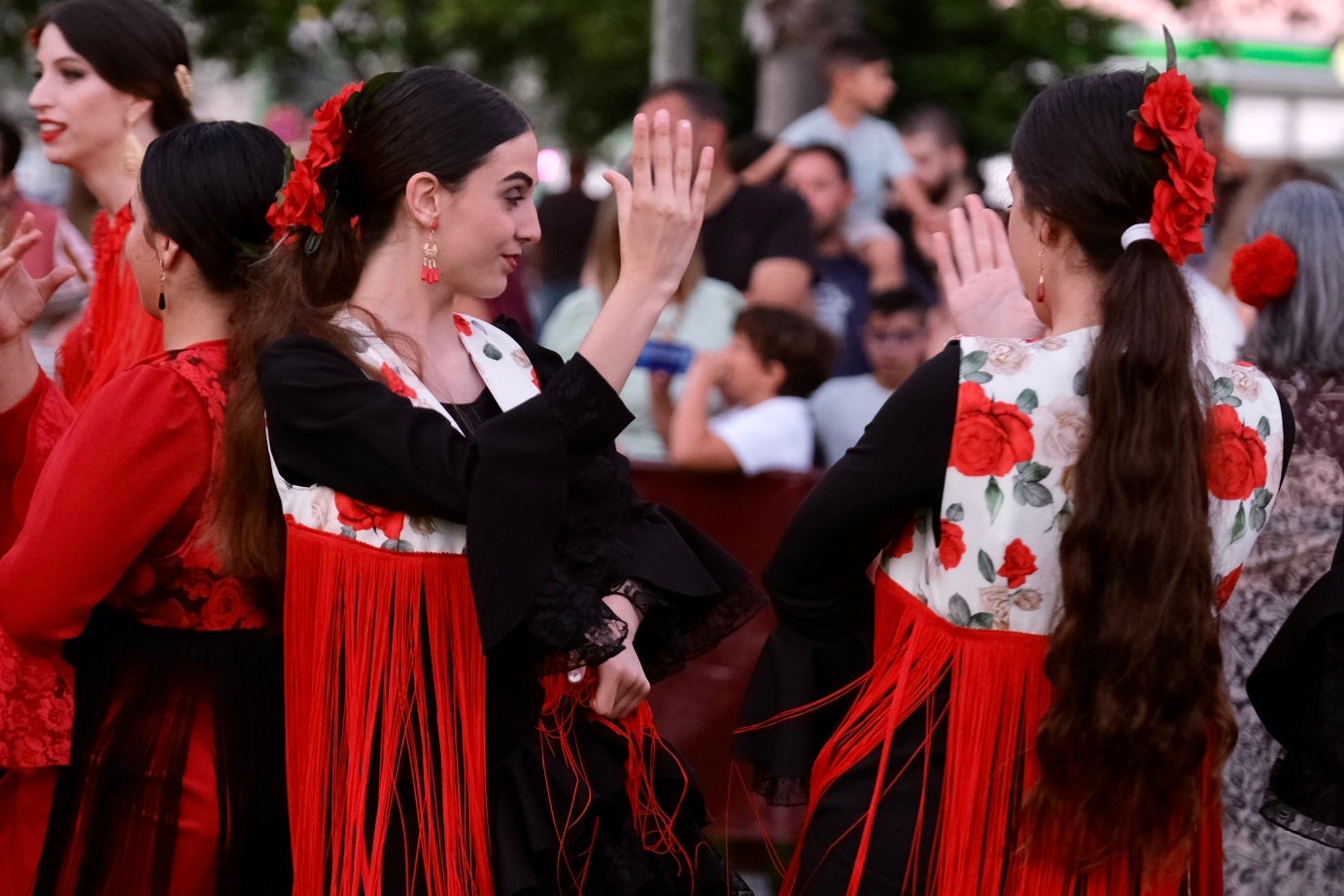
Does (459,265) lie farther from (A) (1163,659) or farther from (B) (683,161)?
(A) (1163,659)

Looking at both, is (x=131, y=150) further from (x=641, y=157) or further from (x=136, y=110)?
(x=641, y=157)

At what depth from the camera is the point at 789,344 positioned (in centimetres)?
571

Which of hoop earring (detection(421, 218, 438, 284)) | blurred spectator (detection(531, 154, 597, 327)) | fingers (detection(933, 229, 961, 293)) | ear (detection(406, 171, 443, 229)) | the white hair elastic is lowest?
blurred spectator (detection(531, 154, 597, 327))

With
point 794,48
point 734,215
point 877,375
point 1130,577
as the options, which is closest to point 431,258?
point 1130,577

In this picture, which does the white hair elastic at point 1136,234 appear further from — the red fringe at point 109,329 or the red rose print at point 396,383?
the red fringe at point 109,329

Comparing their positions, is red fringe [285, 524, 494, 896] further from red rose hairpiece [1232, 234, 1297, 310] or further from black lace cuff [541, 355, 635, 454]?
red rose hairpiece [1232, 234, 1297, 310]

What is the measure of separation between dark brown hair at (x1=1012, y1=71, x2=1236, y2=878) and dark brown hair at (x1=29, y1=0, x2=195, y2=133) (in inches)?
92.1

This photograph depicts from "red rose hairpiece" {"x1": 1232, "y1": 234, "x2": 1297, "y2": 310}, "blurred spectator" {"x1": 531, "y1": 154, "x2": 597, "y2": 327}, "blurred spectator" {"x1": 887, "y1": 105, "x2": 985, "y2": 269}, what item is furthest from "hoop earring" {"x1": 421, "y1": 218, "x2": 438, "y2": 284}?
"blurred spectator" {"x1": 531, "y1": 154, "x2": 597, "y2": 327}

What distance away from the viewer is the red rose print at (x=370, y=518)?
268 centimetres

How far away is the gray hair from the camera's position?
3865mm

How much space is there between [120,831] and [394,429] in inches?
38.2

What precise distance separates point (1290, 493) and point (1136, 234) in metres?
1.49

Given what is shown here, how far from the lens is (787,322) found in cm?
574

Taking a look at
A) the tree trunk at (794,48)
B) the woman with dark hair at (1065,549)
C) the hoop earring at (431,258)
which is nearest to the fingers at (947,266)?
the woman with dark hair at (1065,549)
